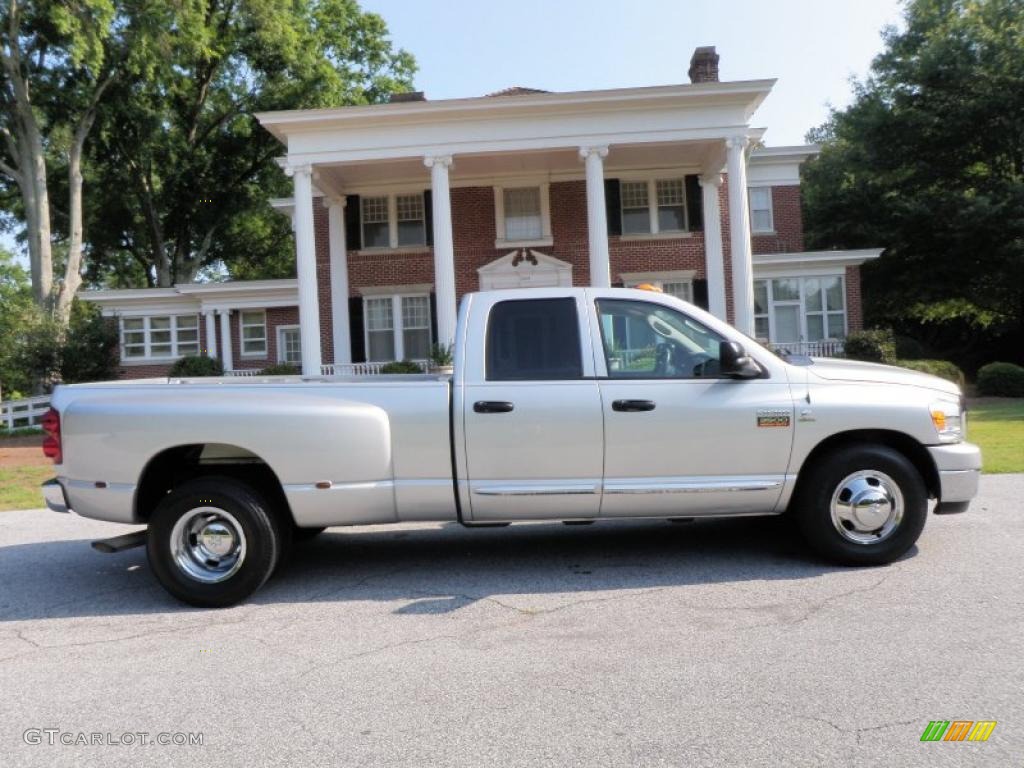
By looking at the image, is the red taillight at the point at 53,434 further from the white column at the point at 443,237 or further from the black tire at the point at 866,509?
the white column at the point at 443,237

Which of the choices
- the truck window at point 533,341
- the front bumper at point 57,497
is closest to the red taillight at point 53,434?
the front bumper at point 57,497

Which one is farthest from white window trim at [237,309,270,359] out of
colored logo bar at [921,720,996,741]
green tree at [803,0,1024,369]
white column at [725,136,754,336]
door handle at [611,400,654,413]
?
colored logo bar at [921,720,996,741]

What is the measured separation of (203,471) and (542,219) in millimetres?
18934

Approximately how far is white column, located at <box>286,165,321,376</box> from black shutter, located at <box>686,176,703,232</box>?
10.5 m

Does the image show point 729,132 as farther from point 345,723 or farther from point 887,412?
point 345,723

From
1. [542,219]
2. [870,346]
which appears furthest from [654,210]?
[870,346]

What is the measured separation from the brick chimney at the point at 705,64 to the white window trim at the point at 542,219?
17.6ft

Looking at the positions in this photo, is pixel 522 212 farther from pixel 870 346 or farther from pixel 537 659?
pixel 537 659

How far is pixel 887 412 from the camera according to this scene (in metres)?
5.18

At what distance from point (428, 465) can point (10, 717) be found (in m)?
2.44

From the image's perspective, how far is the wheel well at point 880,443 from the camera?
5266mm

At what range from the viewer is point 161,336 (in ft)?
90.5

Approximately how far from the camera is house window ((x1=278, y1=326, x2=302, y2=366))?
87.7 feet

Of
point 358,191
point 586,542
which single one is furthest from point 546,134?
point 586,542
